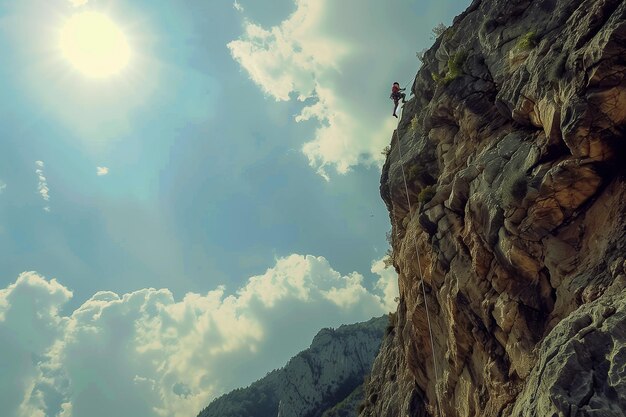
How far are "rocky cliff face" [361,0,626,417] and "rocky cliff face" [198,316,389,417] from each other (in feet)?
343

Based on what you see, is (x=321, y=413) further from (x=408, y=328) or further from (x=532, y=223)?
(x=532, y=223)

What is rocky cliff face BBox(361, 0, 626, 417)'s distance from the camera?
10.8 m

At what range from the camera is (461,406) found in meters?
21.7

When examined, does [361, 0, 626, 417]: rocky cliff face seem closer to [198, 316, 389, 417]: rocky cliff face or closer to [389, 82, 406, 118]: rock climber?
[389, 82, 406, 118]: rock climber

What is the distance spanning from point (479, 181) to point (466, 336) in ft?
23.4

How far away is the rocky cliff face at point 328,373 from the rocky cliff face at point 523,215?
104679 mm

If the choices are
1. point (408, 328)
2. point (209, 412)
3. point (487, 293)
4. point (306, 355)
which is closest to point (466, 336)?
point (487, 293)

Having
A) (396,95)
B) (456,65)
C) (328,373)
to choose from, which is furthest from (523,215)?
(328,373)

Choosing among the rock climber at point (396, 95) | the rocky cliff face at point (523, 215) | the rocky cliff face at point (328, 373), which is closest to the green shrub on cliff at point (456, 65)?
the rocky cliff face at point (523, 215)

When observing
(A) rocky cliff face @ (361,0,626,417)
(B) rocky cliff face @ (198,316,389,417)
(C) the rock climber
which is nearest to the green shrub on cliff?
(A) rocky cliff face @ (361,0,626,417)

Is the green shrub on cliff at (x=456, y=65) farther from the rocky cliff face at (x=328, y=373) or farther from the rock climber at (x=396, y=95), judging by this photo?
the rocky cliff face at (x=328, y=373)

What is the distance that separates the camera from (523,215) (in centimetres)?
1616

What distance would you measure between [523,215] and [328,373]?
448 feet

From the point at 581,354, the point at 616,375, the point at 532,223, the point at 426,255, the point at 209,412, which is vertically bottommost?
the point at 616,375
